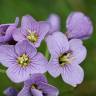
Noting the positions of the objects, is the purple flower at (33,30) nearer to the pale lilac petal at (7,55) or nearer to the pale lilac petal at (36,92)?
the pale lilac petal at (7,55)

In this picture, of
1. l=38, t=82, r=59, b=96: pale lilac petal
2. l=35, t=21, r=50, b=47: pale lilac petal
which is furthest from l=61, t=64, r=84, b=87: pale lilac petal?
l=35, t=21, r=50, b=47: pale lilac petal

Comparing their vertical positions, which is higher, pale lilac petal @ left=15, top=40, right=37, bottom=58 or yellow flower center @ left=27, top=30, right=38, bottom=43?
yellow flower center @ left=27, top=30, right=38, bottom=43

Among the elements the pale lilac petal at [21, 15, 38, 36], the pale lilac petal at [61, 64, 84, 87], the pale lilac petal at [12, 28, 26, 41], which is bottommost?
the pale lilac petal at [61, 64, 84, 87]

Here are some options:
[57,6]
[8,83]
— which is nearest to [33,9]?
[57,6]

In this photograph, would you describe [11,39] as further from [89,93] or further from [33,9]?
[33,9]

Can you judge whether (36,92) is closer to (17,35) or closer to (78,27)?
(17,35)

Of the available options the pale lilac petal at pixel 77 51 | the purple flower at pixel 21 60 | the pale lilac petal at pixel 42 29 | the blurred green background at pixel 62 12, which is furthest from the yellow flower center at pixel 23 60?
the blurred green background at pixel 62 12

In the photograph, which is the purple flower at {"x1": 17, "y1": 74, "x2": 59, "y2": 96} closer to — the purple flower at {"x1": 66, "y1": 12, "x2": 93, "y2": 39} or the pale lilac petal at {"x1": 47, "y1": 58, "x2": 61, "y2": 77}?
the pale lilac petal at {"x1": 47, "y1": 58, "x2": 61, "y2": 77}
